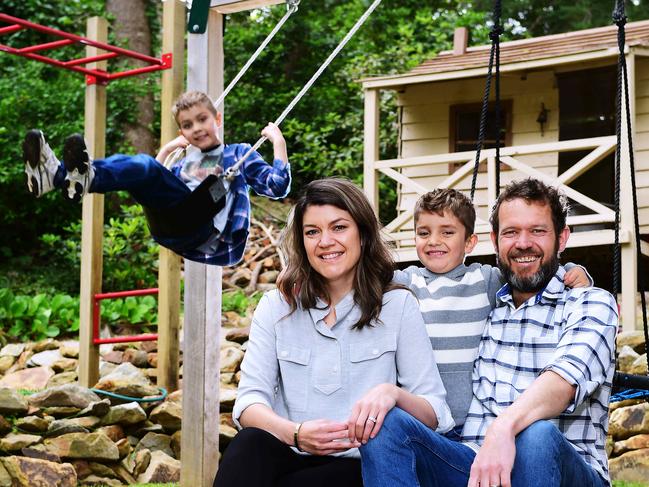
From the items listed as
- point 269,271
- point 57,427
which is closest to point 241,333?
point 57,427

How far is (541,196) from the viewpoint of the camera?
227 cm

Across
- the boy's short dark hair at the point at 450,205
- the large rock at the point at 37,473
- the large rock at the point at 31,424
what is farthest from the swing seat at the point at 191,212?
the large rock at the point at 31,424

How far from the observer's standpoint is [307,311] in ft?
7.58

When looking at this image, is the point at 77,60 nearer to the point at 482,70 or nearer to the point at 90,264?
the point at 90,264

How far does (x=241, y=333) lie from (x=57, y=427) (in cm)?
224

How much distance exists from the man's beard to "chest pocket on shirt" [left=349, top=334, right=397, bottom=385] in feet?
1.06

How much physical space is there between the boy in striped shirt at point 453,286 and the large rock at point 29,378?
191 inches

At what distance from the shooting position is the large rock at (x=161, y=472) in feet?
15.9

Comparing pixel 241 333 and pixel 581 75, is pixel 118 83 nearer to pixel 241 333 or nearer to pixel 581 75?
pixel 241 333

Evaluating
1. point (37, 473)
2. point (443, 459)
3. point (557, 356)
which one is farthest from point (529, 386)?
point (37, 473)

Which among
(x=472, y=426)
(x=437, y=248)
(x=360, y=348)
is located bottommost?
(x=472, y=426)

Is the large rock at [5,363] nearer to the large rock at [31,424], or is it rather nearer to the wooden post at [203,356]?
the large rock at [31,424]

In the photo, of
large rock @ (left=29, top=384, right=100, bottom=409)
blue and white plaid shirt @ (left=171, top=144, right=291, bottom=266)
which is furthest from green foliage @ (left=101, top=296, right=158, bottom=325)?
blue and white plaid shirt @ (left=171, top=144, right=291, bottom=266)

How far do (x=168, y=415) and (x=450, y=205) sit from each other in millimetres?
3224
